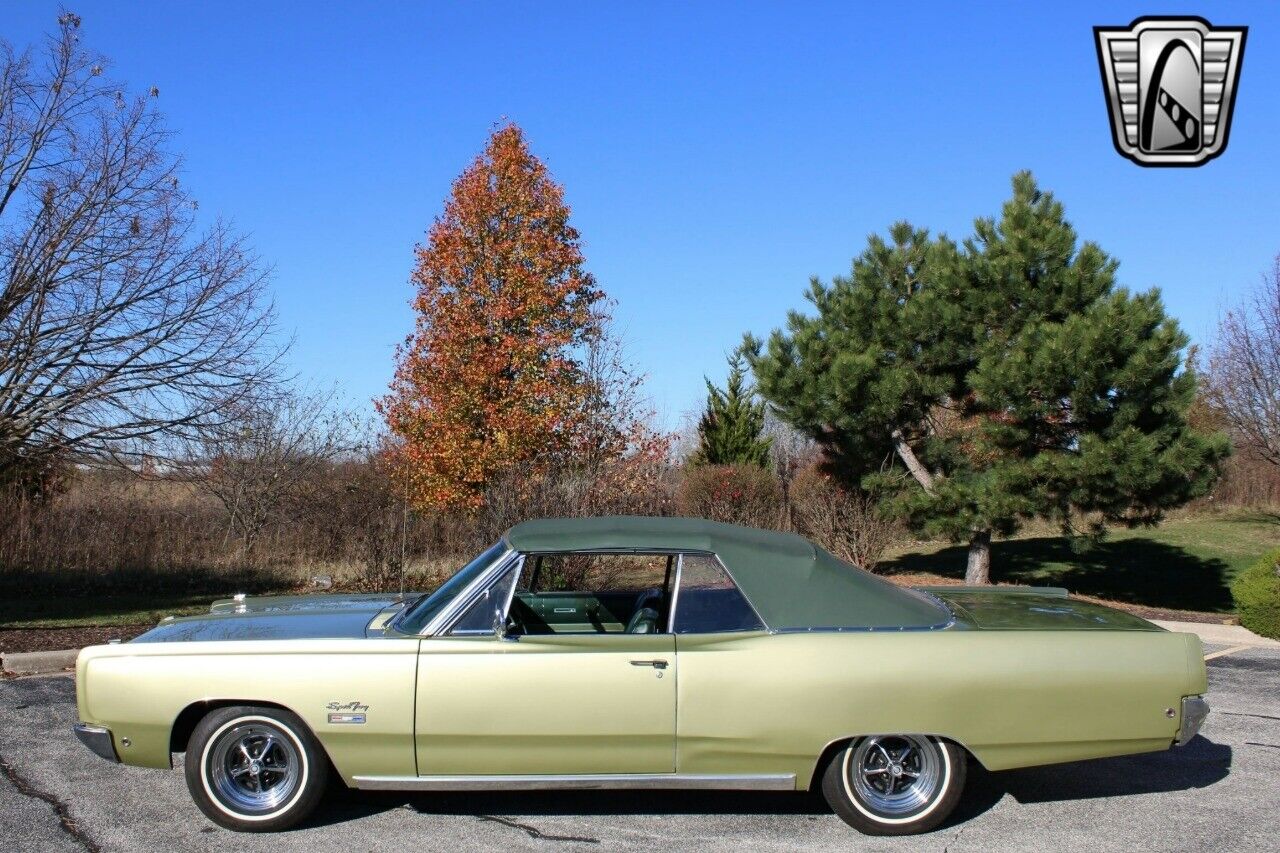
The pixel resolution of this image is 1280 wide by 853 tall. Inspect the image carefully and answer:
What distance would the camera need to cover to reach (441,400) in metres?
19.2

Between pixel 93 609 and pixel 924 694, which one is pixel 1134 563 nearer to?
pixel 93 609

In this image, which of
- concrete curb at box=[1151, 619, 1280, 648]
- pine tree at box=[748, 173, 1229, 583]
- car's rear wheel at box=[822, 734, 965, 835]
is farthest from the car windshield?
pine tree at box=[748, 173, 1229, 583]

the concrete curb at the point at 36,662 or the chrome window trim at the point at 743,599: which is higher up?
the chrome window trim at the point at 743,599

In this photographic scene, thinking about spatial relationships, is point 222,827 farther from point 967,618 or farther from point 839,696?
point 967,618

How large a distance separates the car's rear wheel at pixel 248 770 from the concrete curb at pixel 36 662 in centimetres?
488

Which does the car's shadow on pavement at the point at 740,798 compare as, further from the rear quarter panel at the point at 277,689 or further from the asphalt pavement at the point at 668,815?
the rear quarter panel at the point at 277,689

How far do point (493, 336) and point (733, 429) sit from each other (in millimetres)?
9652

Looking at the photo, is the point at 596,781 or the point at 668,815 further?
the point at 668,815

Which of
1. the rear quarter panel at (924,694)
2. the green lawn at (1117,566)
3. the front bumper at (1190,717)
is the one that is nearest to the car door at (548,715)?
the rear quarter panel at (924,694)

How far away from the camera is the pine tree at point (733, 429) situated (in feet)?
90.1

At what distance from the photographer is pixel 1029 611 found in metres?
5.76

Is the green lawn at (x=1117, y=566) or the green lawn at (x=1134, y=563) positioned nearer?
the green lawn at (x=1117, y=566)

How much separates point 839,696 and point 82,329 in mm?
11770

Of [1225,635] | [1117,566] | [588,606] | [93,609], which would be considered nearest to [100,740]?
[588,606]
